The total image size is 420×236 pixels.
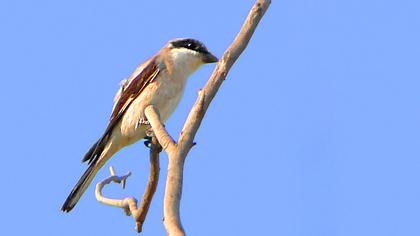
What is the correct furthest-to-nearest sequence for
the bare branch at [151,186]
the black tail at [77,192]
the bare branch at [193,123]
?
the black tail at [77,192]
the bare branch at [151,186]
the bare branch at [193,123]

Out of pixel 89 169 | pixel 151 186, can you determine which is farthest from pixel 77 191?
pixel 151 186

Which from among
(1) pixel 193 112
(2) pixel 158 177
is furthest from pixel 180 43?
(1) pixel 193 112

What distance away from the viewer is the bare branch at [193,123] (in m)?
3.57

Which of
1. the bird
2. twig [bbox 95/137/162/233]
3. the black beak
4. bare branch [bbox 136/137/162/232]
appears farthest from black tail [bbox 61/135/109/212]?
bare branch [bbox 136/137/162/232]

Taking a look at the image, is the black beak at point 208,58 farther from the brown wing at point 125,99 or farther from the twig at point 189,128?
the twig at point 189,128

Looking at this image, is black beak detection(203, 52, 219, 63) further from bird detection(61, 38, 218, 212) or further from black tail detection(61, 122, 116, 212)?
black tail detection(61, 122, 116, 212)

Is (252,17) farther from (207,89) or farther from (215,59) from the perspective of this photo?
(215,59)

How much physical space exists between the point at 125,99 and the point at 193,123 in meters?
3.03

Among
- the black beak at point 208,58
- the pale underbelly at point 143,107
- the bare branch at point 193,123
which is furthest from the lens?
the black beak at point 208,58

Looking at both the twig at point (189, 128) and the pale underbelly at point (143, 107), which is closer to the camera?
the twig at point (189, 128)

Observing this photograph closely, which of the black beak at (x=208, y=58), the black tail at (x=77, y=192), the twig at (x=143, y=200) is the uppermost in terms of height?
the black beak at (x=208, y=58)

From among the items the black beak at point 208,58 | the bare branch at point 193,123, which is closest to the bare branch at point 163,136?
the bare branch at point 193,123

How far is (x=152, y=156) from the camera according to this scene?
15.2 feet

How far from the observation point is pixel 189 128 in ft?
12.9
